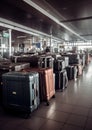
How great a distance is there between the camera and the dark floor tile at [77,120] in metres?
2.71

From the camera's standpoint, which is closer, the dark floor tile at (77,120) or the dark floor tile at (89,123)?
the dark floor tile at (89,123)

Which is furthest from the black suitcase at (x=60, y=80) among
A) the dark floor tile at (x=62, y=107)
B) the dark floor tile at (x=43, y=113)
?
the dark floor tile at (x=43, y=113)

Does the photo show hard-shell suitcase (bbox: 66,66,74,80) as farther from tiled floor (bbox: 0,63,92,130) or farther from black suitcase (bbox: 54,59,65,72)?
tiled floor (bbox: 0,63,92,130)

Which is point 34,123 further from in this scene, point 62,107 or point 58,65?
point 58,65

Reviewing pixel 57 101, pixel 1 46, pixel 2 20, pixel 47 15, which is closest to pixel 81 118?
pixel 57 101

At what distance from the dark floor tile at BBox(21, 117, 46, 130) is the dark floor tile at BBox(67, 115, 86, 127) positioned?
0.51m

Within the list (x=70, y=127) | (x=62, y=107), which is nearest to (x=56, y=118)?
(x=70, y=127)

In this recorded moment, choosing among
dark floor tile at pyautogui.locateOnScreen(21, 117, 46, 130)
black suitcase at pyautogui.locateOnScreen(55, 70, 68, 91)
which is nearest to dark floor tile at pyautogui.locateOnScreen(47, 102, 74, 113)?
dark floor tile at pyautogui.locateOnScreen(21, 117, 46, 130)

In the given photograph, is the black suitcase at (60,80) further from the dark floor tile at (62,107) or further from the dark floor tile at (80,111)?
the dark floor tile at (80,111)

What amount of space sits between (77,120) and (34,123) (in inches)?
32.2

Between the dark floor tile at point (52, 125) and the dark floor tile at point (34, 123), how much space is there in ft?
0.26

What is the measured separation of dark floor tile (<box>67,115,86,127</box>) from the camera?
2709 millimetres

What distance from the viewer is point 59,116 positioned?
2992 millimetres

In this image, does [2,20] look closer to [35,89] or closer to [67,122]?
[35,89]
